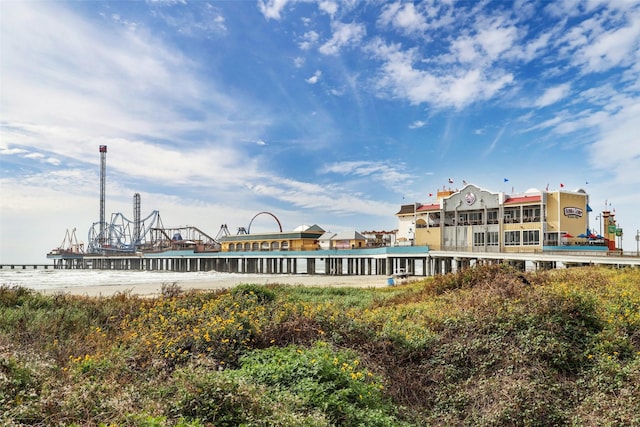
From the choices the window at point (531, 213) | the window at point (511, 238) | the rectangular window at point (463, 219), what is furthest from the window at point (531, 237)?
the rectangular window at point (463, 219)

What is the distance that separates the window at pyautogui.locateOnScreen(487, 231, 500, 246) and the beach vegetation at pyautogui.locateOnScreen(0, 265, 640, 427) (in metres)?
36.2

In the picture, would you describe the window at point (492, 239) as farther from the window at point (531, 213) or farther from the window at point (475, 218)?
the window at point (531, 213)

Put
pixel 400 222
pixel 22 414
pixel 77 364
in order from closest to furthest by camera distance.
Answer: pixel 22 414
pixel 77 364
pixel 400 222

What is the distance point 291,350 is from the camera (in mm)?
7766

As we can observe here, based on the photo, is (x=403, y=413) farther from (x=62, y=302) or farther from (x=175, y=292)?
(x=62, y=302)

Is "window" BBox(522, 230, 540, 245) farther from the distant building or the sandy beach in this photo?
the distant building

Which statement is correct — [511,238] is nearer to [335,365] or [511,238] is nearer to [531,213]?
[531,213]

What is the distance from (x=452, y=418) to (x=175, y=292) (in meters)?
10.4

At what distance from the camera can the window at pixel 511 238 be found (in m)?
44.8

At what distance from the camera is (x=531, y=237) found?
43531 mm

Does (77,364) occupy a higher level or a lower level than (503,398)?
higher

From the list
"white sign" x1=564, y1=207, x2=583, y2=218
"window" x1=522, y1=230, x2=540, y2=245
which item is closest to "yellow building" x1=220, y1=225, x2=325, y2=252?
"window" x1=522, y1=230, x2=540, y2=245

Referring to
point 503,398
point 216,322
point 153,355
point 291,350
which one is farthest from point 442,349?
point 153,355

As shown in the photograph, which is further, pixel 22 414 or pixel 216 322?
pixel 216 322
